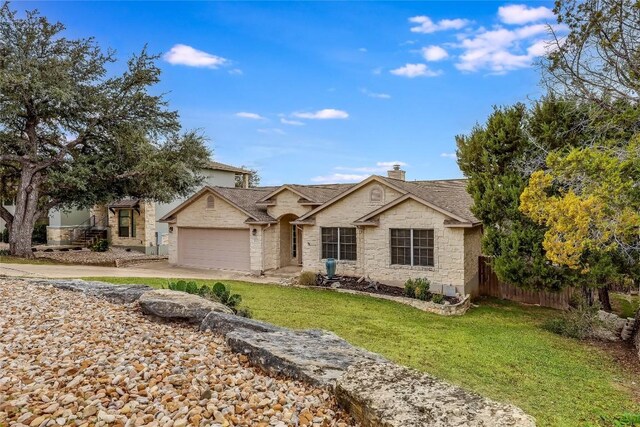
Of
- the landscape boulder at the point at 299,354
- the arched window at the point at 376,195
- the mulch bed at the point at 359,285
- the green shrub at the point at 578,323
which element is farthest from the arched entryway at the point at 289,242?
the landscape boulder at the point at 299,354

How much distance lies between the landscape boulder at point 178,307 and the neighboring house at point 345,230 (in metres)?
10.8

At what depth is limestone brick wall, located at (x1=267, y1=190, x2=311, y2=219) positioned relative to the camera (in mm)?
21156

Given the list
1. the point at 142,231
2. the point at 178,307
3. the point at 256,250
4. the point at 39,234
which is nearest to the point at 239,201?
the point at 256,250

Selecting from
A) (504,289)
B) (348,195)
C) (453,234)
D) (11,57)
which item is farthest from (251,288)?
(11,57)

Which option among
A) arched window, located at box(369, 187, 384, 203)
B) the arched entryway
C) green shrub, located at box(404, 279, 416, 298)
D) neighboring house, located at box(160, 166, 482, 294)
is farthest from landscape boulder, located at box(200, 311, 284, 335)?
the arched entryway

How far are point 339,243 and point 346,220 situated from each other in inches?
45.6

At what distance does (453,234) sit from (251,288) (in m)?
8.32

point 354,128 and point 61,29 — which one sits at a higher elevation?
point 61,29

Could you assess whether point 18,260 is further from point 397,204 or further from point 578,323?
point 578,323

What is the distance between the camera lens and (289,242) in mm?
22672

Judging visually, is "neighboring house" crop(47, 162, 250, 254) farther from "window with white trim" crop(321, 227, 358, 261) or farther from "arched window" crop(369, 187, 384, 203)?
"arched window" crop(369, 187, 384, 203)

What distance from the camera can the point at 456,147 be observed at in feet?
66.6

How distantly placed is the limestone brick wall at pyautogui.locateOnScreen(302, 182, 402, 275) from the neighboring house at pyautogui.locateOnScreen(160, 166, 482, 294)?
5 cm

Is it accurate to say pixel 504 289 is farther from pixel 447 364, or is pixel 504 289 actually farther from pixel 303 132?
pixel 303 132
